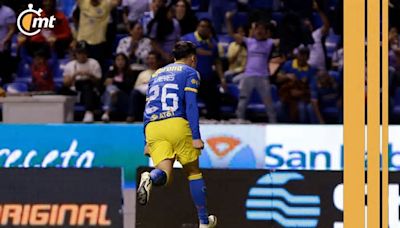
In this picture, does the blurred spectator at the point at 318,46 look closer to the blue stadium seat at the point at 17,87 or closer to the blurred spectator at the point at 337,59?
the blurred spectator at the point at 337,59

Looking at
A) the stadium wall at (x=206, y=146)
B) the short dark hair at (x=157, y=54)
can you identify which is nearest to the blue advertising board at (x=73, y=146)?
the stadium wall at (x=206, y=146)

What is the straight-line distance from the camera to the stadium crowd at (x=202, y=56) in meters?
14.9

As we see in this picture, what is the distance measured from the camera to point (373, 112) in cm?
457

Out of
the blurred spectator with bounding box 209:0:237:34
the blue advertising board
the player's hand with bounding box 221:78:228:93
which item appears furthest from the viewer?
the blurred spectator with bounding box 209:0:237:34

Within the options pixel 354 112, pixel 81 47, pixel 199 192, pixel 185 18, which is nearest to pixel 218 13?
pixel 185 18

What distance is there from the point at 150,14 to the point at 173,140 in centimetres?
610

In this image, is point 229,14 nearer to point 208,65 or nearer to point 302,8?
point 302,8

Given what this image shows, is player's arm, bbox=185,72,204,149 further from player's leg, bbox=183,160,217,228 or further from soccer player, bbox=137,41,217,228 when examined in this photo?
player's leg, bbox=183,160,217,228

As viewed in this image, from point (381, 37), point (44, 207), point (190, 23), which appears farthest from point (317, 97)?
point (381, 37)

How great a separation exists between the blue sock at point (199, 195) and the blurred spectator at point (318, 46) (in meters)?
5.67

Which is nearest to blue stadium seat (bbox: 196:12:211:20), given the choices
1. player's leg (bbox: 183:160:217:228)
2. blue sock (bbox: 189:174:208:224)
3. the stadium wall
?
the stadium wall

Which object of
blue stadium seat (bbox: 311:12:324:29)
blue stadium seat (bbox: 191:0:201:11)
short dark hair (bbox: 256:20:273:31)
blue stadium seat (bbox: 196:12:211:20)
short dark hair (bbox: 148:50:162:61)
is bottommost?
short dark hair (bbox: 148:50:162:61)

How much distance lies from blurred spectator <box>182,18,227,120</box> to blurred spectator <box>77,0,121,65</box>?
1.37m

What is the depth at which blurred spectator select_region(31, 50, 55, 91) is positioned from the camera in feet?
50.0
